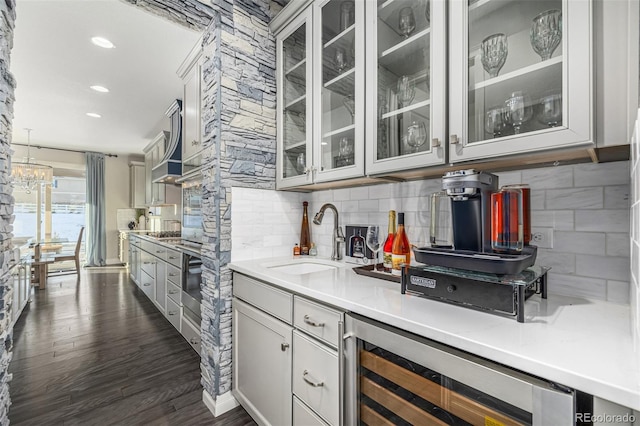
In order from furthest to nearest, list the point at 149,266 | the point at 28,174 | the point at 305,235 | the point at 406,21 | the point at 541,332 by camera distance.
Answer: the point at 28,174 → the point at 149,266 → the point at 305,235 → the point at 406,21 → the point at 541,332

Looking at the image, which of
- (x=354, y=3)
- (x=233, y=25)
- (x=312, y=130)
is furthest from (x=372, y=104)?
(x=233, y=25)

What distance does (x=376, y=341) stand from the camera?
0.96 metres

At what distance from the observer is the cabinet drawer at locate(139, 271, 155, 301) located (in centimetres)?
370

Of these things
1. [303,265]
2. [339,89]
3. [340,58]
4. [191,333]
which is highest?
[340,58]

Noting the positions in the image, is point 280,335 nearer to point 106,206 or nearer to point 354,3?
point 354,3

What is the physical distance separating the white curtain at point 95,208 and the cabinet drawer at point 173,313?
15.7 feet

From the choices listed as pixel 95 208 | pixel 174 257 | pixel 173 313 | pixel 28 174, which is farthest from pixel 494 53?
pixel 95 208

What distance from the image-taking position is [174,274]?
2.91 metres

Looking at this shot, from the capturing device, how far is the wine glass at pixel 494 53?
1040 millimetres

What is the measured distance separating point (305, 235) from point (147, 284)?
2.96 metres

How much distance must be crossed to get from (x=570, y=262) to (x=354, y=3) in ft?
5.07

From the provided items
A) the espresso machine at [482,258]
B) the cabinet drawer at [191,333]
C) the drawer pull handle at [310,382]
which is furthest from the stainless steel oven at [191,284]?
the espresso machine at [482,258]

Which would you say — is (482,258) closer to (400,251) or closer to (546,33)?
(400,251)

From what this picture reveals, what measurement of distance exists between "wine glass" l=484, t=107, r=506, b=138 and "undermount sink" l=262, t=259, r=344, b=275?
1.14 m
